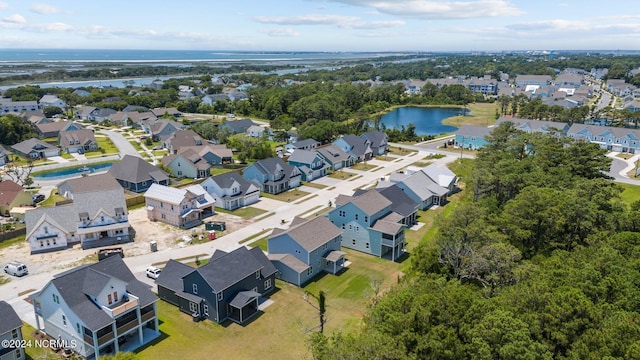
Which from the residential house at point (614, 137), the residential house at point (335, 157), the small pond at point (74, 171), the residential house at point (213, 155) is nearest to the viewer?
the small pond at point (74, 171)

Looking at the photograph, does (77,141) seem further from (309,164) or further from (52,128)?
(309,164)

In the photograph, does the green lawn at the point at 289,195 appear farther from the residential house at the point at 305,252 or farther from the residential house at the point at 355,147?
the residential house at the point at 355,147

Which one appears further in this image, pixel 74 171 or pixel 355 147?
pixel 355 147

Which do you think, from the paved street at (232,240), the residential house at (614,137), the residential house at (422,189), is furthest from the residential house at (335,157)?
the residential house at (614,137)

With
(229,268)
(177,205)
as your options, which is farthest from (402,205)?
(177,205)

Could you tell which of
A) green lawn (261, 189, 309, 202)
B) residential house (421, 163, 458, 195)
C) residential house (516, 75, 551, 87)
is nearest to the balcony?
green lawn (261, 189, 309, 202)

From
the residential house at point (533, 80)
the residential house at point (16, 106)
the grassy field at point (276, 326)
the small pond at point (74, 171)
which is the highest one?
the residential house at point (533, 80)
